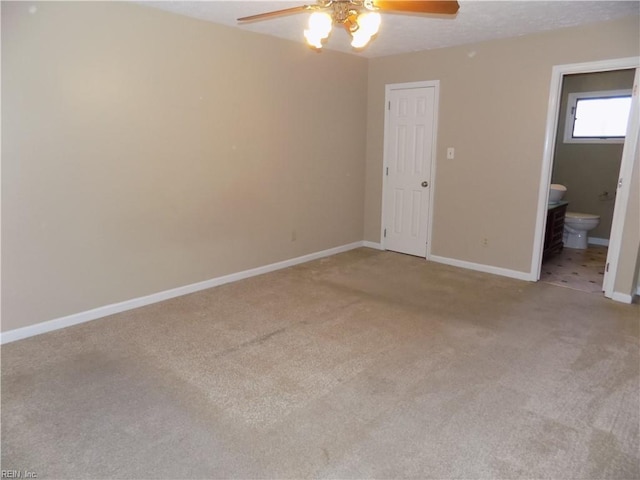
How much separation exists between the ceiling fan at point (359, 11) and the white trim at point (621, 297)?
3159 mm

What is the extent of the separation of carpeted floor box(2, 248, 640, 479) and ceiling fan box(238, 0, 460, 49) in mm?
2046

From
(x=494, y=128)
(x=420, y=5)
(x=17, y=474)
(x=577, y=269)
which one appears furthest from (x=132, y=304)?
(x=577, y=269)

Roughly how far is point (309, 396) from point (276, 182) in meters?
2.73

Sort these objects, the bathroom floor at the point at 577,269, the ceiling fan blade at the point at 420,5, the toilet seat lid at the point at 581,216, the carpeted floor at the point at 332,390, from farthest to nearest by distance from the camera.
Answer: the toilet seat lid at the point at 581,216 → the bathroom floor at the point at 577,269 → the ceiling fan blade at the point at 420,5 → the carpeted floor at the point at 332,390

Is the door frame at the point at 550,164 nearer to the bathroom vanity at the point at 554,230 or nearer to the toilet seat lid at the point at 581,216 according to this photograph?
the bathroom vanity at the point at 554,230

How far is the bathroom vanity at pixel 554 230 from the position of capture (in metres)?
5.02

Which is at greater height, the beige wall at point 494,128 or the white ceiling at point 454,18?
the white ceiling at point 454,18

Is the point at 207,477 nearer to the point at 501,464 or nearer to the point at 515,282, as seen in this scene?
the point at 501,464

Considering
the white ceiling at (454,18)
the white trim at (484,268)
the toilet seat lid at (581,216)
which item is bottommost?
the white trim at (484,268)

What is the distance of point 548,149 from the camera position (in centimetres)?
423

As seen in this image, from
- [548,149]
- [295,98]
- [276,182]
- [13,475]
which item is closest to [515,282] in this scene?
[548,149]

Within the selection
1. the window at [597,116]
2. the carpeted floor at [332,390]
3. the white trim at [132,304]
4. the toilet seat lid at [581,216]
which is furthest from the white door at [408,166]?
the window at [597,116]

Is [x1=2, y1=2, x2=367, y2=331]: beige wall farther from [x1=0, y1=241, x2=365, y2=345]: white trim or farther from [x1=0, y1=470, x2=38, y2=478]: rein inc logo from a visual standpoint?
[x1=0, y1=470, x2=38, y2=478]: rein inc logo

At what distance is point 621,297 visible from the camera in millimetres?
3938
